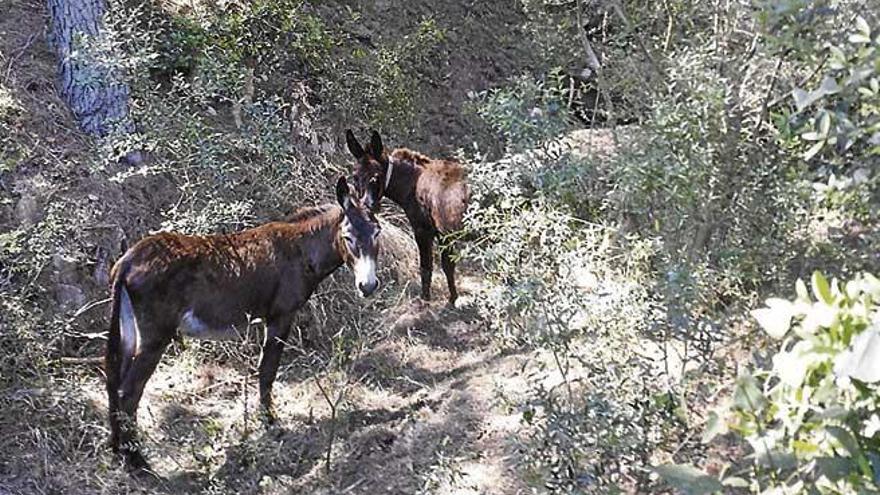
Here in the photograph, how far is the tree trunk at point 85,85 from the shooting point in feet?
23.8

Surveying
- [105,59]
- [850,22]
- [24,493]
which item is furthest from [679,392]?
[105,59]

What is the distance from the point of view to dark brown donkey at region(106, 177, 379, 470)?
5.12m

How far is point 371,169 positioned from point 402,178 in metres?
0.33

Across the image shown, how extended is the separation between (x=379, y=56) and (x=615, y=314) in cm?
560

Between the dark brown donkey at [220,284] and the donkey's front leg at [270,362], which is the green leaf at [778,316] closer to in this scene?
the dark brown donkey at [220,284]

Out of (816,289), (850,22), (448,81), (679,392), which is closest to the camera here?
(816,289)

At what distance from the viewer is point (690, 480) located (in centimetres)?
184

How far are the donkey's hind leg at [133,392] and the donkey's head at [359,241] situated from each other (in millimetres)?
1318

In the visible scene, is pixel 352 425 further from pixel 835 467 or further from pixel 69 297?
pixel 835 467

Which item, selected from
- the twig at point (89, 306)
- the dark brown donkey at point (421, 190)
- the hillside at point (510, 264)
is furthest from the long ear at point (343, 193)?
the twig at point (89, 306)

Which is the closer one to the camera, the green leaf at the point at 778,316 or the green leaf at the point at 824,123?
the green leaf at the point at 778,316

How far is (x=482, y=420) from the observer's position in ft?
17.4

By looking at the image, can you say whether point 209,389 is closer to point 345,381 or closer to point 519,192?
point 345,381

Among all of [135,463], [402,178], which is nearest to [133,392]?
[135,463]
